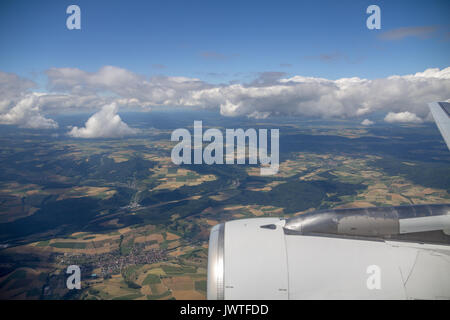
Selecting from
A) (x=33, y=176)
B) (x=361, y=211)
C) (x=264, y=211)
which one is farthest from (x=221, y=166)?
(x=361, y=211)

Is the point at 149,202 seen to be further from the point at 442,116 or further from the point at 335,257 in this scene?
the point at 335,257

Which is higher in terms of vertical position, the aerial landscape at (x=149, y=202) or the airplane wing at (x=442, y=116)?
the airplane wing at (x=442, y=116)

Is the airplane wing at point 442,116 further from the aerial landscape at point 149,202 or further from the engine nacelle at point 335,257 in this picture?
the aerial landscape at point 149,202

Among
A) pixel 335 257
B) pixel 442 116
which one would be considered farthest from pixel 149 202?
pixel 335 257

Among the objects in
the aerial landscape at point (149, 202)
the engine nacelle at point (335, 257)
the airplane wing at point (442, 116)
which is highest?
the airplane wing at point (442, 116)

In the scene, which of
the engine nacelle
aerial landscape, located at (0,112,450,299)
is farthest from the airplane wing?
aerial landscape, located at (0,112,450,299)

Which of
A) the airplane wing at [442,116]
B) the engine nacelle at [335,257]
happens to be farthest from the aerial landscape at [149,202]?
the airplane wing at [442,116]

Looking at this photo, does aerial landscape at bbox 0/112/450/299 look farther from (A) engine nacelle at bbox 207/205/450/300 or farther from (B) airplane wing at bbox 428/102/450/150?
(B) airplane wing at bbox 428/102/450/150
